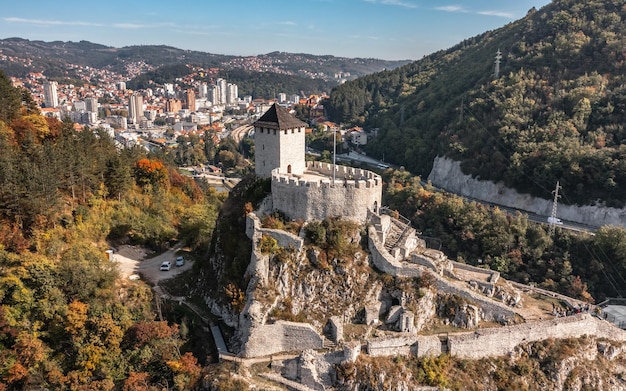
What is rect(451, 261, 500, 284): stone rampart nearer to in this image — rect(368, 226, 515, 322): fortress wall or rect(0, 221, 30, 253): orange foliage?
rect(368, 226, 515, 322): fortress wall

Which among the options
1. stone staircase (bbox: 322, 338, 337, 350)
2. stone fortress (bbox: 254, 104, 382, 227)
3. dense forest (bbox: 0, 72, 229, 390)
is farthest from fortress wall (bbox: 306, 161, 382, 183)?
stone staircase (bbox: 322, 338, 337, 350)

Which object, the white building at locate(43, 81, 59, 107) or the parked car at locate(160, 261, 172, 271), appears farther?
the white building at locate(43, 81, 59, 107)

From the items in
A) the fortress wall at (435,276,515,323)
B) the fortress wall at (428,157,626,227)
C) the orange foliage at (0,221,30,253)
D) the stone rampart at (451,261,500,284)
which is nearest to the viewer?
the fortress wall at (435,276,515,323)

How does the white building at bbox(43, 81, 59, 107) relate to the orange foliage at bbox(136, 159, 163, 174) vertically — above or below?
above

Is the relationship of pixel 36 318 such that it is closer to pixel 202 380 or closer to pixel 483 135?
pixel 202 380

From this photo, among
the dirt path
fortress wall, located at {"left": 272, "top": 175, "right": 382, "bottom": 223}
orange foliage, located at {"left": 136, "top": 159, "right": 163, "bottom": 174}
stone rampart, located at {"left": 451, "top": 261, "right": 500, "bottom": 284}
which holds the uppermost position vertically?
fortress wall, located at {"left": 272, "top": 175, "right": 382, "bottom": 223}

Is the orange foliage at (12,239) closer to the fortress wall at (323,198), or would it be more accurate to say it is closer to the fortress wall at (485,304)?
the fortress wall at (323,198)

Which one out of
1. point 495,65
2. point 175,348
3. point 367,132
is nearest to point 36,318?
point 175,348

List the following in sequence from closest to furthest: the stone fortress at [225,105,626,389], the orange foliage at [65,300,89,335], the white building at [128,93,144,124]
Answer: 1. the stone fortress at [225,105,626,389]
2. the orange foliage at [65,300,89,335]
3. the white building at [128,93,144,124]
